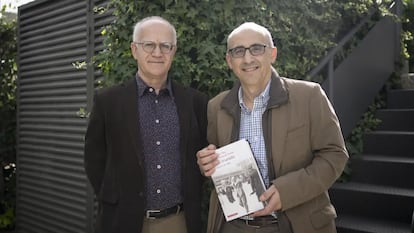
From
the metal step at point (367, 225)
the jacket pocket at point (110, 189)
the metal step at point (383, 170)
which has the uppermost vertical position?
the jacket pocket at point (110, 189)

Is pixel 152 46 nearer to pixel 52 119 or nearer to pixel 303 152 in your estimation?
pixel 303 152

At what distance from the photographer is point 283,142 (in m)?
2.38

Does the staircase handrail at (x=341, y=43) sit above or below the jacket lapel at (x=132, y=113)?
above

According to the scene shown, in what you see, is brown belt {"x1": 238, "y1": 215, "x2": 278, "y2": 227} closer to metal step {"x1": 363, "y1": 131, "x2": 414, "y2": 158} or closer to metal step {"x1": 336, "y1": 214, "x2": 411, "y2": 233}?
metal step {"x1": 336, "y1": 214, "x2": 411, "y2": 233}

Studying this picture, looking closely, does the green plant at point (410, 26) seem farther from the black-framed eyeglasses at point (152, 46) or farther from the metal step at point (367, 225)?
the black-framed eyeglasses at point (152, 46)

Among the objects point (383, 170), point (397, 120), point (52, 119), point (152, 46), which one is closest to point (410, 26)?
point (397, 120)

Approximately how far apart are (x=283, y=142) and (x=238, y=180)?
31 cm

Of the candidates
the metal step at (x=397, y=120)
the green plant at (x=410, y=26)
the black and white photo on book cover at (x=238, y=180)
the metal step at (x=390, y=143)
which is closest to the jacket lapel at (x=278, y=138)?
the black and white photo on book cover at (x=238, y=180)

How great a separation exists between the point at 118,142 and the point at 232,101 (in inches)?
27.4

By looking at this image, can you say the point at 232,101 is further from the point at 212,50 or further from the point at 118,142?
the point at 212,50

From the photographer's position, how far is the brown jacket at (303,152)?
7.59 feet

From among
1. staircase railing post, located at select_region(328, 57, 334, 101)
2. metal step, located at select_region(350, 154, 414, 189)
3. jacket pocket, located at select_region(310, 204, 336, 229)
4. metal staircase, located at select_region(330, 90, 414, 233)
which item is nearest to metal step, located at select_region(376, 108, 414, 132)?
metal staircase, located at select_region(330, 90, 414, 233)

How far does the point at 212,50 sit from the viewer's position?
11.3ft

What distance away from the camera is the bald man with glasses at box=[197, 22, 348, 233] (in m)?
2.33
